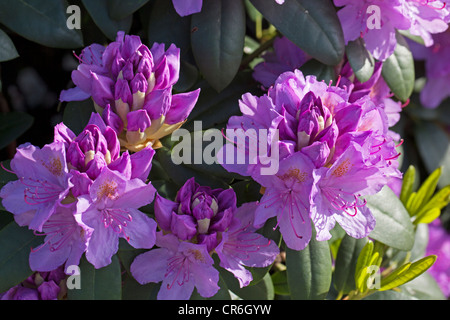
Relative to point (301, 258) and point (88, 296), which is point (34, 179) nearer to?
point (88, 296)

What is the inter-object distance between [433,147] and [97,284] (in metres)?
1.66

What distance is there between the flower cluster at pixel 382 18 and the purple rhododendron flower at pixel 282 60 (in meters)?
0.14

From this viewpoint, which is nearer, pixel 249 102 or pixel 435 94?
pixel 249 102

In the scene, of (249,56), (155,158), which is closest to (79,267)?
(155,158)

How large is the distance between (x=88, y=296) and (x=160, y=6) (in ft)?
2.34

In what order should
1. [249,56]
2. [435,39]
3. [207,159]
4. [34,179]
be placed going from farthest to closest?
[435,39], [249,56], [207,159], [34,179]

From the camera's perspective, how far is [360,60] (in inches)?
54.2

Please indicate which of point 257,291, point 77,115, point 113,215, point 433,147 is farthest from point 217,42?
point 433,147

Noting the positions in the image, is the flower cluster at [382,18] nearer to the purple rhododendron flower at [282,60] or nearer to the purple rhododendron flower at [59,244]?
the purple rhododendron flower at [282,60]

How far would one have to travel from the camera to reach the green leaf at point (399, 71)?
1.45 m

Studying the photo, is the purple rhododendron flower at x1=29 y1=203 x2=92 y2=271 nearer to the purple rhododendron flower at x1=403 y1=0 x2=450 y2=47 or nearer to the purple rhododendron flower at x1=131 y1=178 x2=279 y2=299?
the purple rhododendron flower at x1=131 y1=178 x2=279 y2=299

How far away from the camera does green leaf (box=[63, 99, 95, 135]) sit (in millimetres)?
1328

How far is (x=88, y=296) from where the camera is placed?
3.71ft

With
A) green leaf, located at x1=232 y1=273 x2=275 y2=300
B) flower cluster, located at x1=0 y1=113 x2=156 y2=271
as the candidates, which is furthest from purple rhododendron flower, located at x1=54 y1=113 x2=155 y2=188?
green leaf, located at x1=232 y1=273 x2=275 y2=300
